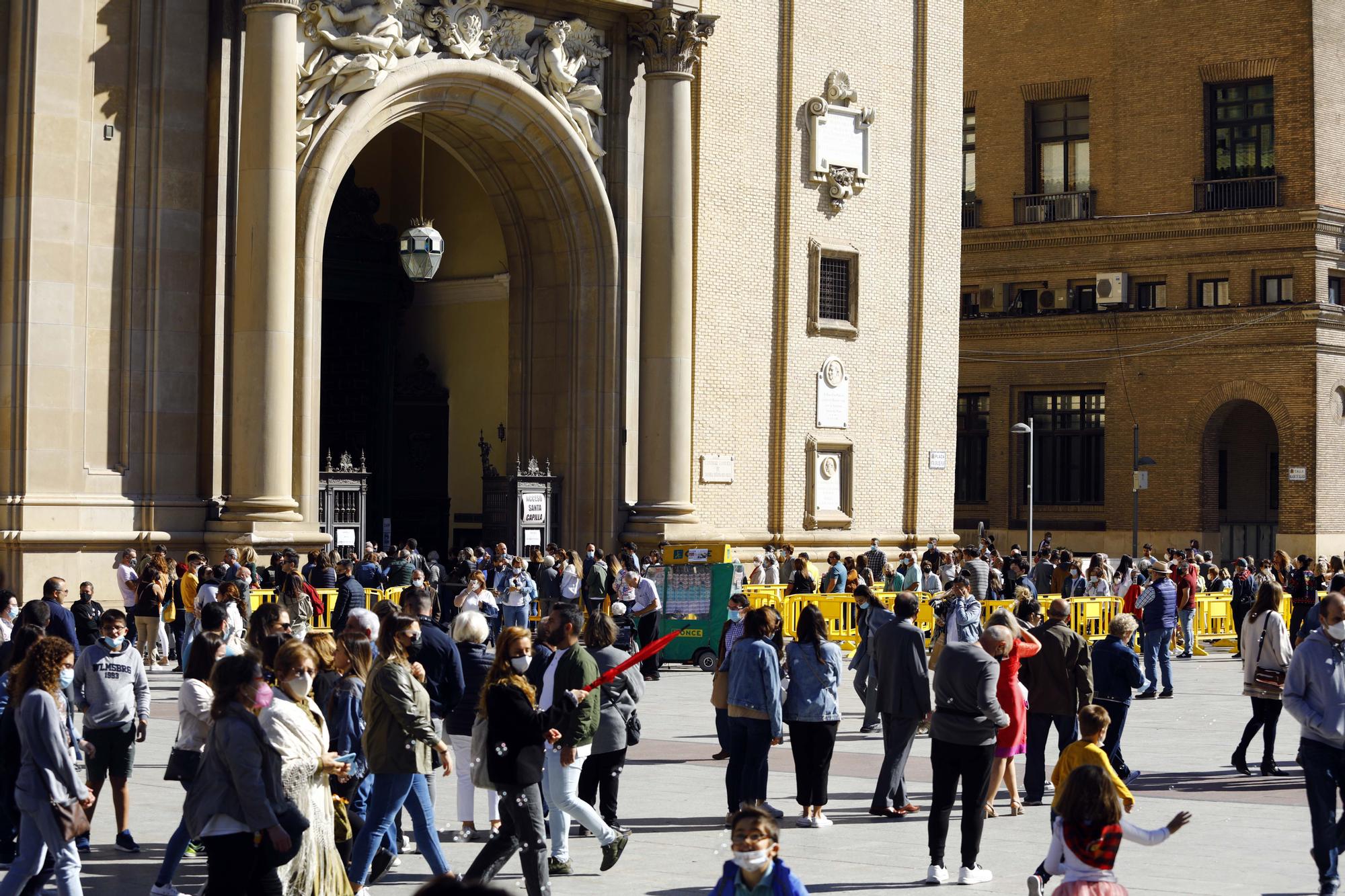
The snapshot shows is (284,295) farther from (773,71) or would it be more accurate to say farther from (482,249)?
(773,71)

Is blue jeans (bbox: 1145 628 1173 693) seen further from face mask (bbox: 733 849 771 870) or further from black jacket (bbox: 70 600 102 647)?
face mask (bbox: 733 849 771 870)

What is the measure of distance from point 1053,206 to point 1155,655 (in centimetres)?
3129

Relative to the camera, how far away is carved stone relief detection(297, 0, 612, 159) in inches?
1104

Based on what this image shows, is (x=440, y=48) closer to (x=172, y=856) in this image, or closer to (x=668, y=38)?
(x=668, y=38)

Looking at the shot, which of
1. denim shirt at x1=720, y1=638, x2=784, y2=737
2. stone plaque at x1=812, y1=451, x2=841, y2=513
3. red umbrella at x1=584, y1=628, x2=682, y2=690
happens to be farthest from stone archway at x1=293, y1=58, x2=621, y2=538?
red umbrella at x1=584, y1=628, x2=682, y2=690

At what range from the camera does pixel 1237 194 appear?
50.5 m

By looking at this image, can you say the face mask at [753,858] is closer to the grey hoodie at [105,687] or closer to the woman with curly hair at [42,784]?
the woman with curly hair at [42,784]

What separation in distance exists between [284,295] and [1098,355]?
30256 millimetres

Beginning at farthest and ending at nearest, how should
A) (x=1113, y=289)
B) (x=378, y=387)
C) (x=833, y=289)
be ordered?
(x=1113, y=289) < (x=833, y=289) < (x=378, y=387)

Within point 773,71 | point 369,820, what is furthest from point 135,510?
point 369,820

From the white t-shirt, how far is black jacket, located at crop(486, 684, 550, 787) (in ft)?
48.5

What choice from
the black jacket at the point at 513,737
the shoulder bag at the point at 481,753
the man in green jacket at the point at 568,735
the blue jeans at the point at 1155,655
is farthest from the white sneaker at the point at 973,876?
the blue jeans at the point at 1155,655

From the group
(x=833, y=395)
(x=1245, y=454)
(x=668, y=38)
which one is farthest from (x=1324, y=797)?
(x=1245, y=454)

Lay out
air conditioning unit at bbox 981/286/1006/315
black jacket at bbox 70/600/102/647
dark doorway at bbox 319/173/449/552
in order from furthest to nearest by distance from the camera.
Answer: air conditioning unit at bbox 981/286/1006/315
dark doorway at bbox 319/173/449/552
black jacket at bbox 70/600/102/647
